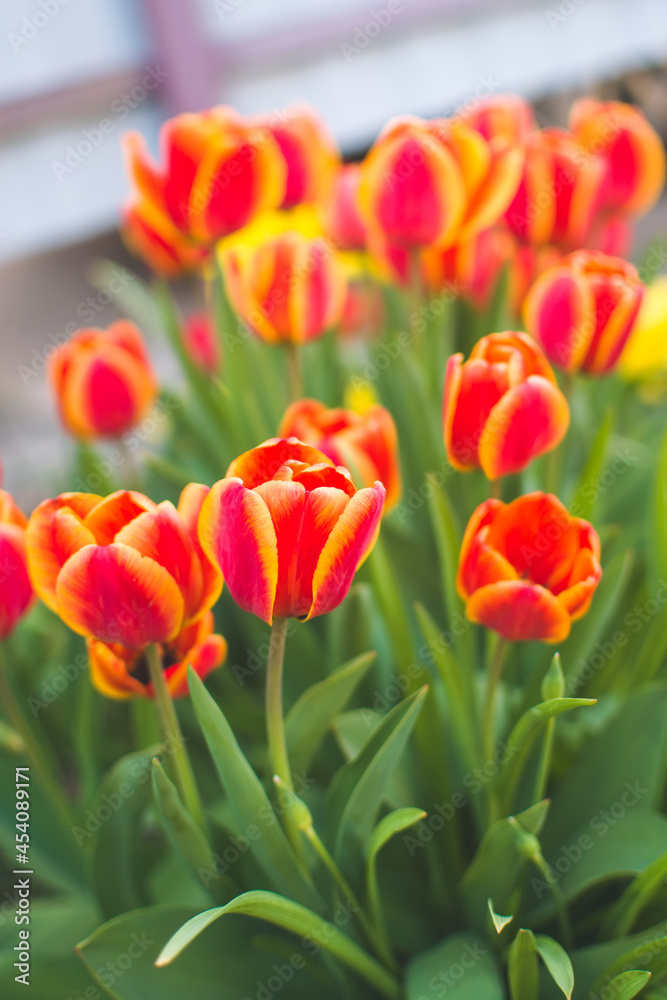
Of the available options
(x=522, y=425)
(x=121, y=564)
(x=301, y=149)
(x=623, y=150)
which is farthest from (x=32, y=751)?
(x=623, y=150)

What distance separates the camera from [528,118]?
0.75m

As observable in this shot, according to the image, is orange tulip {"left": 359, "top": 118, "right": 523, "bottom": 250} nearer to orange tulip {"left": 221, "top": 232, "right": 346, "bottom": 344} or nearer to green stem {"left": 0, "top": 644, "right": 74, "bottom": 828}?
orange tulip {"left": 221, "top": 232, "right": 346, "bottom": 344}

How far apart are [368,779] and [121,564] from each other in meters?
0.18

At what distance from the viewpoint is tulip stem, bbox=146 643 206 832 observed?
0.40 m

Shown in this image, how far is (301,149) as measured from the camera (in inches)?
28.2

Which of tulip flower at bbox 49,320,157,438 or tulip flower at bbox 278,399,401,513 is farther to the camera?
tulip flower at bbox 49,320,157,438

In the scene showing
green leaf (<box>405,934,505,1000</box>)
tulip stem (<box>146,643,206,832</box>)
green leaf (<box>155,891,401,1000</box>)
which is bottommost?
green leaf (<box>405,934,505,1000</box>)

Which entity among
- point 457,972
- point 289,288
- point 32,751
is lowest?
point 457,972

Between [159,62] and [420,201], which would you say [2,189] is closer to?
[159,62]

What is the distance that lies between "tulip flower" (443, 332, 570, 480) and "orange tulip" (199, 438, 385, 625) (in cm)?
11

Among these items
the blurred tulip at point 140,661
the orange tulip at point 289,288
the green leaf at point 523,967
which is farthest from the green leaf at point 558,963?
the orange tulip at point 289,288

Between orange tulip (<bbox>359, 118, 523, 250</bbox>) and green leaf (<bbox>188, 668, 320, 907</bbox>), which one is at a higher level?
orange tulip (<bbox>359, 118, 523, 250</bbox>)

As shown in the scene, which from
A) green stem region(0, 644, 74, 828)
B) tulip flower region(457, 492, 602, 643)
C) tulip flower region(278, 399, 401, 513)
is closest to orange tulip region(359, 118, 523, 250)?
tulip flower region(278, 399, 401, 513)

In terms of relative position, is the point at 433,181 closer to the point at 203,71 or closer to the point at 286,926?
the point at 286,926
